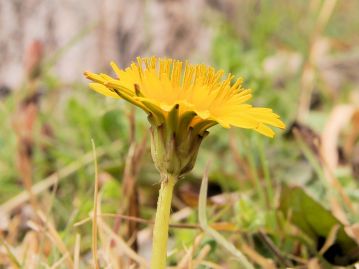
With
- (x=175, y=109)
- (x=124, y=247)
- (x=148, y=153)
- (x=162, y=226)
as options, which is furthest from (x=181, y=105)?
(x=148, y=153)

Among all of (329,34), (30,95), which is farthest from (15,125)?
(329,34)

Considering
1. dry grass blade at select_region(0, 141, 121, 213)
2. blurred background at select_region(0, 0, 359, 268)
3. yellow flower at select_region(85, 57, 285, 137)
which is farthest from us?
dry grass blade at select_region(0, 141, 121, 213)

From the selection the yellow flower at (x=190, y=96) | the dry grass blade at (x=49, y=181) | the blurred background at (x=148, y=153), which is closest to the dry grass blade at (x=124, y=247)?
the blurred background at (x=148, y=153)

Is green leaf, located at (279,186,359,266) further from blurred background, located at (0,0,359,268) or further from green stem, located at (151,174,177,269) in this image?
green stem, located at (151,174,177,269)

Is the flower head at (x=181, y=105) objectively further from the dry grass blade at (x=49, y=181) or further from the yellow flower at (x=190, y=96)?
the dry grass blade at (x=49, y=181)

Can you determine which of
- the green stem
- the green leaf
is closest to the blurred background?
the green leaf

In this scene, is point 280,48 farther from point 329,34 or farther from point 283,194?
point 283,194
